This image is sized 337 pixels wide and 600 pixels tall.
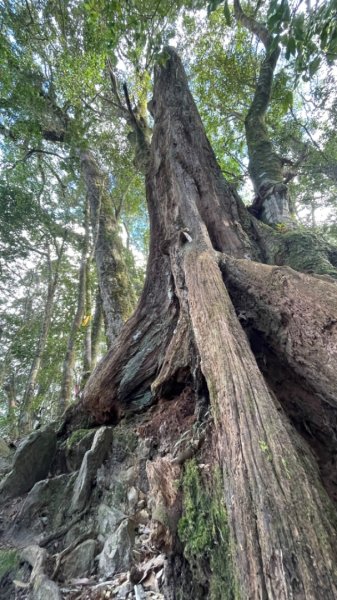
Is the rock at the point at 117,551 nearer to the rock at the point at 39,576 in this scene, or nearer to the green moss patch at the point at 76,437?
the rock at the point at 39,576

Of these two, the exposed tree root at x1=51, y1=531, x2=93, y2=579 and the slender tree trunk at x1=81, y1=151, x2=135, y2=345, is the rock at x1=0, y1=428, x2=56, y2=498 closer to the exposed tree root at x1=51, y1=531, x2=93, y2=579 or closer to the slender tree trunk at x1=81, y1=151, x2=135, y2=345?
the exposed tree root at x1=51, y1=531, x2=93, y2=579

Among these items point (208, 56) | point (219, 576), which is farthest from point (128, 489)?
point (208, 56)

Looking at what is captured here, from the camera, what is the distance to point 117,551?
1.86m

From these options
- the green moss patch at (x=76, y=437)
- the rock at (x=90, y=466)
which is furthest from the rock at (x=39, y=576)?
the green moss patch at (x=76, y=437)

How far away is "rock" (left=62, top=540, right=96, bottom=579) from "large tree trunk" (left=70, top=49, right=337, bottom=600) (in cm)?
106

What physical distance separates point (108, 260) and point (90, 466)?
4075 mm

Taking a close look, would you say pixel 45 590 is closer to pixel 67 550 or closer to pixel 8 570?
pixel 67 550

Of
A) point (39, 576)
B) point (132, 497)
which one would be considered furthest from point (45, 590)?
point (132, 497)

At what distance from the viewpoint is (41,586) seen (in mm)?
1723

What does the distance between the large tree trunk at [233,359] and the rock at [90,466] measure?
0.35 m

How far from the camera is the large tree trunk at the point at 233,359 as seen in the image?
1.01 m

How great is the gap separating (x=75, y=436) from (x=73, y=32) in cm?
909

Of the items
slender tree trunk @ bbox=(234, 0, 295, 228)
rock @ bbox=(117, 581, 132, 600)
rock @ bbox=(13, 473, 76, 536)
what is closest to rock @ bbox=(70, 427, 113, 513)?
rock @ bbox=(13, 473, 76, 536)

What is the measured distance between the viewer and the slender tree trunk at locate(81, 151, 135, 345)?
17.7 ft
